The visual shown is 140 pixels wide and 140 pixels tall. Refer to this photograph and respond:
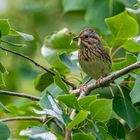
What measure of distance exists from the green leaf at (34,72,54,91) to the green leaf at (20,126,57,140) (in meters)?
1.35

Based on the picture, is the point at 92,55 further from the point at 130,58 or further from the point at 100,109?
the point at 100,109

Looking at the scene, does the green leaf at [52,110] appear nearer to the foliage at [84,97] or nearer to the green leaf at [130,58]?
the foliage at [84,97]

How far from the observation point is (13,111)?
4164 millimetres

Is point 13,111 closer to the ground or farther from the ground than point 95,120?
closer to the ground

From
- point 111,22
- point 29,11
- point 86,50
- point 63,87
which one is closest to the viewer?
point 63,87

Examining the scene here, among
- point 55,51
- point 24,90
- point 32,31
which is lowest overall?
point 24,90

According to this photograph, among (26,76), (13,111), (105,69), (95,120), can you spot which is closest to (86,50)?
(105,69)

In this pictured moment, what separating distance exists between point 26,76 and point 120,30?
7.77 feet

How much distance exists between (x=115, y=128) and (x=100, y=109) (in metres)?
0.73

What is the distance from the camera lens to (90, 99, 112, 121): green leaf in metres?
2.96

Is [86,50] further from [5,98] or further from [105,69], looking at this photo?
[5,98]

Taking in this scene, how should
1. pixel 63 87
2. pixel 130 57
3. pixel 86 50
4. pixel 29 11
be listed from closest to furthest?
pixel 63 87, pixel 130 57, pixel 86 50, pixel 29 11

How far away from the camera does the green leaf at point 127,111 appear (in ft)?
11.9

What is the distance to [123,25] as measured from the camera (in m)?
3.92
